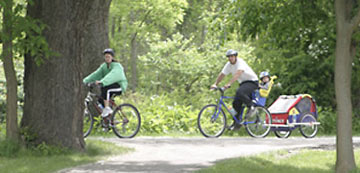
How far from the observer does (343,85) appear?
862 cm

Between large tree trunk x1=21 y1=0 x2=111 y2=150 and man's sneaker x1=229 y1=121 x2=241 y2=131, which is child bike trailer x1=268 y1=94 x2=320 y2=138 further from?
large tree trunk x1=21 y1=0 x2=111 y2=150

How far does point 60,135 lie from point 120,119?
10.6ft

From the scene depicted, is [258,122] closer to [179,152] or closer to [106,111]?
[106,111]

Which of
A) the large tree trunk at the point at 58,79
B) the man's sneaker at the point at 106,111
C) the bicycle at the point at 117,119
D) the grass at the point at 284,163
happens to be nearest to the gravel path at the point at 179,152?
the grass at the point at 284,163

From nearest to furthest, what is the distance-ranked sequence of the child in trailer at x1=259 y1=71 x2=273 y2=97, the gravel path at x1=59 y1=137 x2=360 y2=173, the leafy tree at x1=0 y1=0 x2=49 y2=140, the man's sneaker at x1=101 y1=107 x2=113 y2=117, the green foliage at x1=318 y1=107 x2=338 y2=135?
the gravel path at x1=59 y1=137 x2=360 y2=173 → the leafy tree at x1=0 y1=0 x2=49 y2=140 → the man's sneaker at x1=101 y1=107 x2=113 y2=117 → the child in trailer at x1=259 y1=71 x2=273 y2=97 → the green foliage at x1=318 y1=107 x2=338 y2=135

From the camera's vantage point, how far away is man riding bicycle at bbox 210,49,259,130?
13.6 meters

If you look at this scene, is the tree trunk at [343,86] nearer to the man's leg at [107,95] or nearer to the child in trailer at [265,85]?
the man's leg at [107,95]

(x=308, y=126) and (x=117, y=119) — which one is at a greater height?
(x=117, y=119)

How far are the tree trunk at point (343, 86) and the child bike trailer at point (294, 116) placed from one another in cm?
569

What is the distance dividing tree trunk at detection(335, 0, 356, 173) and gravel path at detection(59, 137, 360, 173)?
1.90 meters

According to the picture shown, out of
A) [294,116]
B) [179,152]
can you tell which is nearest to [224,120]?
[294,116]

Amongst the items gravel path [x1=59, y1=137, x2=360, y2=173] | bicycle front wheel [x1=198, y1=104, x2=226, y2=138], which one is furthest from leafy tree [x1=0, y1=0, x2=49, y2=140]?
bicycle front wheel [x1=198, y1=104, x2=226, y2=138]

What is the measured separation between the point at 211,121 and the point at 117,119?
203 centimetres

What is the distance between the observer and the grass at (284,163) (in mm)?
8805
